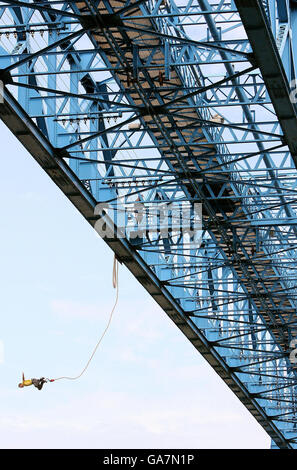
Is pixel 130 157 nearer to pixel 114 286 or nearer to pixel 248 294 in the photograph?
pixel 114 286

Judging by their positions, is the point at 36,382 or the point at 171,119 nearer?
the point at 36,382

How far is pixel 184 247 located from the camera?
136 feet

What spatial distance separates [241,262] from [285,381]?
22073 millimetres

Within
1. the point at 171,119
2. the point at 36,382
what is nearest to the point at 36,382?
the point at 36,382

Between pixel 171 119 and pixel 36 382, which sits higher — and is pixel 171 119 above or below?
above

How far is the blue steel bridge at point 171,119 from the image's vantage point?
2498 centimetres

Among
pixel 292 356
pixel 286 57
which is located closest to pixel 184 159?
pixel 286 57

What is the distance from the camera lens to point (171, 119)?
30.4 meters

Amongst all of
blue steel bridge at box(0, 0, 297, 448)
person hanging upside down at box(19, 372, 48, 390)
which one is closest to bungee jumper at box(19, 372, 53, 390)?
person hanging upside down at box(19, 372, 48, 390)

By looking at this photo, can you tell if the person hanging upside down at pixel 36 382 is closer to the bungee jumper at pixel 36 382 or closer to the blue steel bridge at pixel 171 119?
the bungee jumper at pixel 36 382

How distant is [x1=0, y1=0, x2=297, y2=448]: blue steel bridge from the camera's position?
2498 centimetres

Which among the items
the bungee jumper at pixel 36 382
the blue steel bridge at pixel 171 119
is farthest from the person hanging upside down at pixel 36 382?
the blue steel bridge at pixel 171 119

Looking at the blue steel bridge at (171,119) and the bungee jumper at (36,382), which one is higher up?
the blue steel bridge at (171,119)

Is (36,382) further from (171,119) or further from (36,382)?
(171,119)
